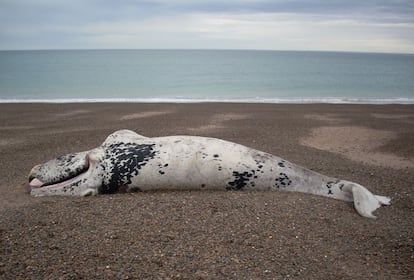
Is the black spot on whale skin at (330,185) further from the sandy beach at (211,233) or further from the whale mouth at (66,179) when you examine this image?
the whale mouth at (66,179)

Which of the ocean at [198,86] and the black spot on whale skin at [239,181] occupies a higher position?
the black spot on whale skin at [239,181]

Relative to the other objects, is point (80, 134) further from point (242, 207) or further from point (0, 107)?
point (0, 107)

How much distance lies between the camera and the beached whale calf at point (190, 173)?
229 inches

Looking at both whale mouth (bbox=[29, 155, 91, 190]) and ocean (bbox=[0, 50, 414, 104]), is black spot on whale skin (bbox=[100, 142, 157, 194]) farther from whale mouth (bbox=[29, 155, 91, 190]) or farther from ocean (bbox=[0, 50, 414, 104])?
ocean (bbox=[0, 50, 414, 104])

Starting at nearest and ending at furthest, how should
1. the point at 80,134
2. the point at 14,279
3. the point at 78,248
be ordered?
the point at 14,279 → the point at 78,248 → the point at 80,134

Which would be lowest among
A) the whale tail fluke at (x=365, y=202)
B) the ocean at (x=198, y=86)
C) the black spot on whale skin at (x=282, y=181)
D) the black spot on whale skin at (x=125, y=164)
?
the ocean at (x=198, y=86)

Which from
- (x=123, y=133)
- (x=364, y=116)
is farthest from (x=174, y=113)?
(x=123, y=133)

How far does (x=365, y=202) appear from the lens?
5391 mm

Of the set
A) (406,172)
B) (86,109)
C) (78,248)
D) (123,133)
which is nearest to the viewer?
(78,248)

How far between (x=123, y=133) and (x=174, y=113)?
10141mm

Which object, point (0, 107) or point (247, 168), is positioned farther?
point (0, 107)

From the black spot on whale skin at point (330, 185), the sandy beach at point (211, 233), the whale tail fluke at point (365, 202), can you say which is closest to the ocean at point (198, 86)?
the sandy beach at point (211, 233)

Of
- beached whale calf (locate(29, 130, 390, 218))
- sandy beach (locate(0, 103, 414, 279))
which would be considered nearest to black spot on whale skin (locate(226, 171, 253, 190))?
beached whale calf (locate(29, 130, 390, 218))

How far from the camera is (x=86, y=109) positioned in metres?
18.6
